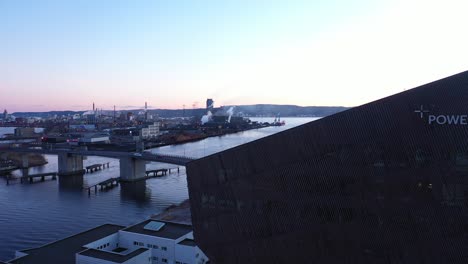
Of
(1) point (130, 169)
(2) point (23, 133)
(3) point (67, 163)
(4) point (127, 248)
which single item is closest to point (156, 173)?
(1) point (130, 169)

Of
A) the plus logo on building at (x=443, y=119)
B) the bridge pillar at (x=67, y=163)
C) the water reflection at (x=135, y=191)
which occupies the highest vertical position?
the plus logo on building at (x=443, y=119)

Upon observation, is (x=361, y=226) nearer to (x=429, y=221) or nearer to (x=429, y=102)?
(x=429, y=221)

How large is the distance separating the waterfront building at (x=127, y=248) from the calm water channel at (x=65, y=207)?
3184 mm

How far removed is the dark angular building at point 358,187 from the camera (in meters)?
5.57

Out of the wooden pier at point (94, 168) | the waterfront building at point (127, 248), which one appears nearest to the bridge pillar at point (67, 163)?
the wooden pier at point (94, 168)

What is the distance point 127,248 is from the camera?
1112 centimetres

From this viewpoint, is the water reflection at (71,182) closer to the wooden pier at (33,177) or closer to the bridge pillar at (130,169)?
the wooden pier at (33,177)

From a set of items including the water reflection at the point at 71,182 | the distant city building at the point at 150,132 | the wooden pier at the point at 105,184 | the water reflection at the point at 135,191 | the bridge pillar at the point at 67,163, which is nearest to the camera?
the water reflection at the point at 135,191

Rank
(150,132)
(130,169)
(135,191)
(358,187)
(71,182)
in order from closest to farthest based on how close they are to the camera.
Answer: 1. (358,187)
2. (135,191)
3. (130,169)
4. (71,182)
5. (150,132)

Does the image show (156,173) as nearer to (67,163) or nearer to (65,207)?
(67,163)

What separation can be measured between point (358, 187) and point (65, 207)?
17125 mm

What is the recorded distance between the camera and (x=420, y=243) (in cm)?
581

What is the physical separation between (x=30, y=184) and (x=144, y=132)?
37.9 meters

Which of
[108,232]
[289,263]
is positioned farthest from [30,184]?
[289,263]
